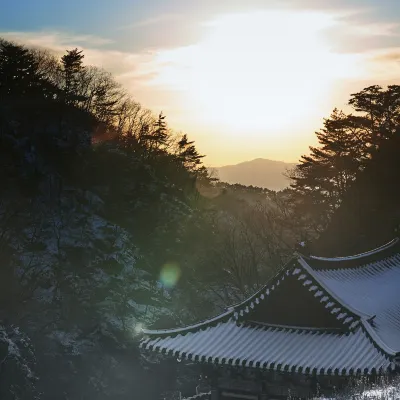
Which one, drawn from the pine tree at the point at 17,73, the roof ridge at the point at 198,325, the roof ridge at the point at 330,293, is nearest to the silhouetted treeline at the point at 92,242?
the pine tree at the point at 17,73

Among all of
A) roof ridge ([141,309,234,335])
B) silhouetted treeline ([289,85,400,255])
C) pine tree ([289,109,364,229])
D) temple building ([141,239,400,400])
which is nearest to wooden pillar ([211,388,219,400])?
temple building ([141,239,400,400])

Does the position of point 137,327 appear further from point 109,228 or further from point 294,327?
point 294,327

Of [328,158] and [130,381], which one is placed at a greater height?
→ [328,158]

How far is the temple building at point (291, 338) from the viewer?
20.7 m

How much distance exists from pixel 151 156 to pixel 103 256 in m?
27.7

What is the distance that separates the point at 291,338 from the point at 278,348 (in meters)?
0.67

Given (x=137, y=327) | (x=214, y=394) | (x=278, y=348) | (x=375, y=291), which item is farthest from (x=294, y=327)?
(x=137, y=327)

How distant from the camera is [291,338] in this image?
22297 millimetres

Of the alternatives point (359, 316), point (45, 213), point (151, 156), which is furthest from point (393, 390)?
point (151, 156)

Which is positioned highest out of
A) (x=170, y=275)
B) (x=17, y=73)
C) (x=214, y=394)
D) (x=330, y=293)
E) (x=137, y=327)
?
(x=17, y=73)

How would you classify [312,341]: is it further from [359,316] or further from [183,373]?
[183,373]

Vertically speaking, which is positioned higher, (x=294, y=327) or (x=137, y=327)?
(x=294, y=327)

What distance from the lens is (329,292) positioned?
22.0m

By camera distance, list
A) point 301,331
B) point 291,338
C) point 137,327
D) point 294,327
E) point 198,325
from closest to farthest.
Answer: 1. point 291,338
2. point 301,331
3. point 294,327
4. point 198,325
5. point 137,327
